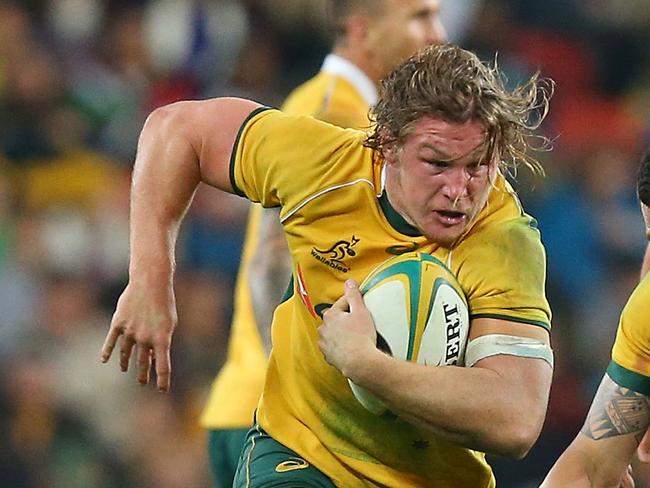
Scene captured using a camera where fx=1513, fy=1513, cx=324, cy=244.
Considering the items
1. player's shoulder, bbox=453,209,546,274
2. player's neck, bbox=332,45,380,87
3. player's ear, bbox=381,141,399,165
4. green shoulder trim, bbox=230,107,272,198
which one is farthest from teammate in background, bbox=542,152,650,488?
player's neck, bbox=332,45,380,87

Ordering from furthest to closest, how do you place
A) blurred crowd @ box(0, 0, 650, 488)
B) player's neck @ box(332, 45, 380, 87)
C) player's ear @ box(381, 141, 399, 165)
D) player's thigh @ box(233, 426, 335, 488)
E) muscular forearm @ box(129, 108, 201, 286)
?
blurred crowd @ box(0, 0, 650, 488) → player's neck @ box(332, 45, 380, 87) → muscular forearm @ box(129, 108, 201, 286) → player's thigh @ box(233, 426, 335, 488) → player's ear @ box(381, 141, 399, 165)

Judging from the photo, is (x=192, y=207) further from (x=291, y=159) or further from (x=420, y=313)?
(x=420, y=313)

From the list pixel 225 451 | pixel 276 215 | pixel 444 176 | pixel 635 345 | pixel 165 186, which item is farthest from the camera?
pixel 225 451

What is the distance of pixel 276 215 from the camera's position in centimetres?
533

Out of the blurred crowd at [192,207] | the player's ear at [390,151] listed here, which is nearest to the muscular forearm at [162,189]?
the player's ear at [390,151]

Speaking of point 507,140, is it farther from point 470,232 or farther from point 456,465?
point 456,465

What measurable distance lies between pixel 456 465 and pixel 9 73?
5743mm

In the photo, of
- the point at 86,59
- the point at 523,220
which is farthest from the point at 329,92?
the point at 86,59

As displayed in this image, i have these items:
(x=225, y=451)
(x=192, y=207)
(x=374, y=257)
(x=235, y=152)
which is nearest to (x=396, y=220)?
(x=374, y=257)

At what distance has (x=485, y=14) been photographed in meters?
9.62

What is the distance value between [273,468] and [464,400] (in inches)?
26.1

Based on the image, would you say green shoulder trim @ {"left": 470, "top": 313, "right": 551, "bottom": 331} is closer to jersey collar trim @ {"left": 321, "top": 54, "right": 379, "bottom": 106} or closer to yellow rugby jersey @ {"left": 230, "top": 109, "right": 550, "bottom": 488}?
yellow rugby jersey @ {"left": 230, "top": 109, "right": 550, "bottom": 488}

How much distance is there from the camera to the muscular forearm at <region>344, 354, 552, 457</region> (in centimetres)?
336

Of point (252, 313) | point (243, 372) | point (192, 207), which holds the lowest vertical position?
point (192, 207)
